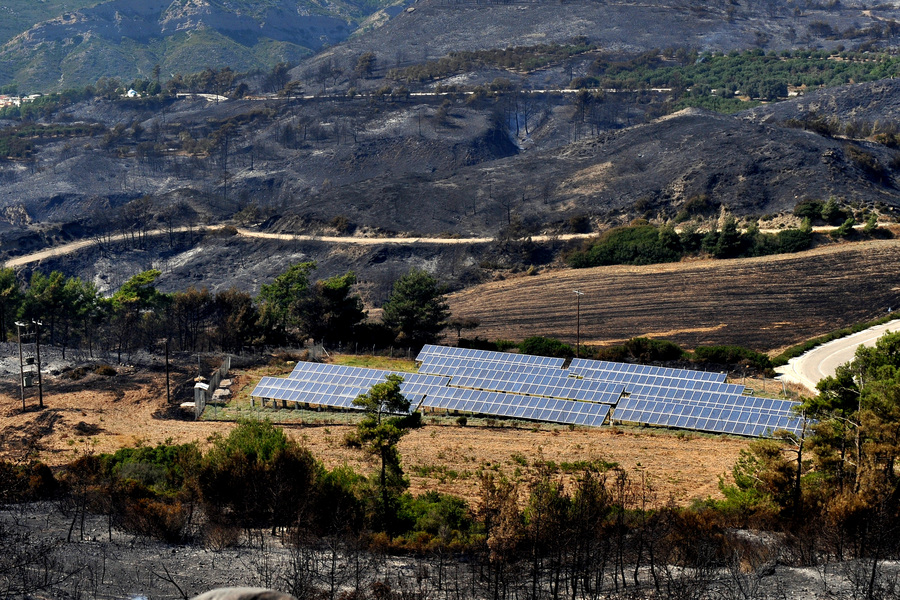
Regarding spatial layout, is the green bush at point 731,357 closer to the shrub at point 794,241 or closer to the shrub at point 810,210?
the shrub at point 794,241

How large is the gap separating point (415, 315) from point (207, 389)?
58.4ft

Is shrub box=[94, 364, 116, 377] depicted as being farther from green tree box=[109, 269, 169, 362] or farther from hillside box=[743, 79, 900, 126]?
hillside box=[743, 79, 900, 126]

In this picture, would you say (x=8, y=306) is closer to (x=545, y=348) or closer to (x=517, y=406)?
(x=545, y=348)

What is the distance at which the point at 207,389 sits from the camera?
2367 inches

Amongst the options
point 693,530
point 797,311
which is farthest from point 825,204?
point 693,530

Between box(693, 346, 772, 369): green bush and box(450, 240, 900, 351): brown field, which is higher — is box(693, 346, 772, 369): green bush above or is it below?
above

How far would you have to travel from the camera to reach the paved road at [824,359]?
64062mm

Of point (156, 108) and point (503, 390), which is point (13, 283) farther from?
point (156, 108)

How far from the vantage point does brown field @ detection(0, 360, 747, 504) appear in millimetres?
45938

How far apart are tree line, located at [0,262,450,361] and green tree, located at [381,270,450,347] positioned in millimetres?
73

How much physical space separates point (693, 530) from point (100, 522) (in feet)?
66.2

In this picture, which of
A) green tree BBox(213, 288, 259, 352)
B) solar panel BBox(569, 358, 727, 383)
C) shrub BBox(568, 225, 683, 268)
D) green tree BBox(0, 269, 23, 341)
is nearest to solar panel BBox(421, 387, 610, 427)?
solar panel BBox(569, 358, 727, 383)

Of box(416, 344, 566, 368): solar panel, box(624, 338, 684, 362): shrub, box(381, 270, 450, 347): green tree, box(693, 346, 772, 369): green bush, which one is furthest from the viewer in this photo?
box(381, 270, 450, 347): green tree

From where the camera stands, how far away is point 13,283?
256 feet
